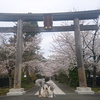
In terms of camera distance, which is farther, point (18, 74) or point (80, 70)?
point (80, 70)

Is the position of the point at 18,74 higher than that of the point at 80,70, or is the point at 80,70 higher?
the point at 80,70

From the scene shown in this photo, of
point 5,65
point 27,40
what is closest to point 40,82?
point 5,65

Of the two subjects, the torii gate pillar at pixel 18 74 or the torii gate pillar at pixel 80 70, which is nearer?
the torii gate pillar at pixel 18 74

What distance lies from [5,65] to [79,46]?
9.79m

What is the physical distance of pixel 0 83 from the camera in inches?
859

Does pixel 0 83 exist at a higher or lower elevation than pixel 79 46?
lower


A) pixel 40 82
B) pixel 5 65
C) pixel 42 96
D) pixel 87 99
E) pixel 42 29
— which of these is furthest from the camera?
pixel 5 65

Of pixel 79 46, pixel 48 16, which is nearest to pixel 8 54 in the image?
pixel 48 16

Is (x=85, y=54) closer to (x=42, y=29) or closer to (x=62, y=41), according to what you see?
(x=62, y=41)

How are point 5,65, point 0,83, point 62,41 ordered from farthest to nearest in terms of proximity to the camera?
point 0,83
point 62,41
point 5,65

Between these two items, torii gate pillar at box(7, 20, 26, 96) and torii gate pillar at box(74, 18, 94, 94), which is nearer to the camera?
torii gate pillar at box(7, 20, 26, 96)

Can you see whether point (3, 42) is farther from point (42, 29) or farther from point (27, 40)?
point (42, 29)

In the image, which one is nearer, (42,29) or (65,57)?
(42,29)

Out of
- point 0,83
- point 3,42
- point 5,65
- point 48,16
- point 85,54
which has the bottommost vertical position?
point 0,83
